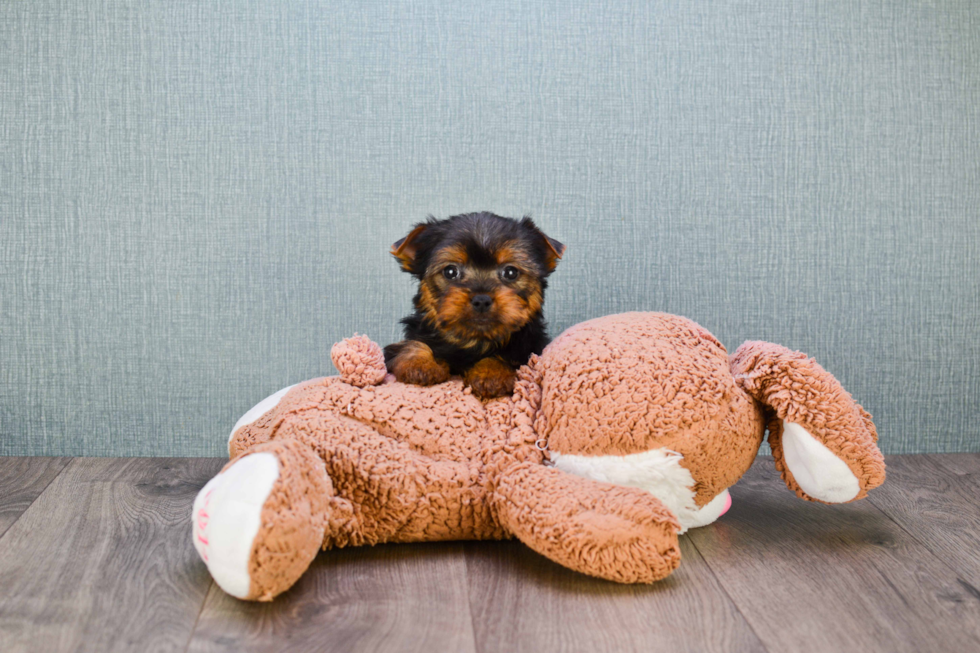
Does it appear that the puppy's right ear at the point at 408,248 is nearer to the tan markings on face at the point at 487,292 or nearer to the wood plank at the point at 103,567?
the tan markings on face at the point at 487,292

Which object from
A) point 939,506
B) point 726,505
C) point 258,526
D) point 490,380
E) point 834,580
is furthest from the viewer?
point 939,506

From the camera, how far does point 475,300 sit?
1.58m

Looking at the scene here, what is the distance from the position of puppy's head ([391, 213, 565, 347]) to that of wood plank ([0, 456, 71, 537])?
1.05m

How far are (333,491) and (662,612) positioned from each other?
0.63 meters

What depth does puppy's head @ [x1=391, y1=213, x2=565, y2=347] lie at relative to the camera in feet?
5.24

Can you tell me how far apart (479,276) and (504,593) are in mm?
629

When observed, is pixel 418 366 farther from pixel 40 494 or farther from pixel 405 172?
pixel 40 494

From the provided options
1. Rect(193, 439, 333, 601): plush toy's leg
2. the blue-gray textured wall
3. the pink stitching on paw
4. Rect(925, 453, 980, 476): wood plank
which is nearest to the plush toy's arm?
Rect(193, 439, 333, 601): plush toy's leg

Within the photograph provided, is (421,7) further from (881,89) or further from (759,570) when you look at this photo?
(759,570)

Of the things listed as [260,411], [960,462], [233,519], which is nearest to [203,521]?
[233,519]

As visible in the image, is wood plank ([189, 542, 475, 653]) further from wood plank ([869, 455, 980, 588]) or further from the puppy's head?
wood plank ([869, 455, 980, 588])

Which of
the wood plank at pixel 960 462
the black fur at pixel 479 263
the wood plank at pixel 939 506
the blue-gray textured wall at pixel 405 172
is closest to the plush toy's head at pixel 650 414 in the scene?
the black fur at pixel 479 263

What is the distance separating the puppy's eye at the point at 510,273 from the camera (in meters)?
1.65

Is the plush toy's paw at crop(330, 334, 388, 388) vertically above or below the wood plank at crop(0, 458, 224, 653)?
above
